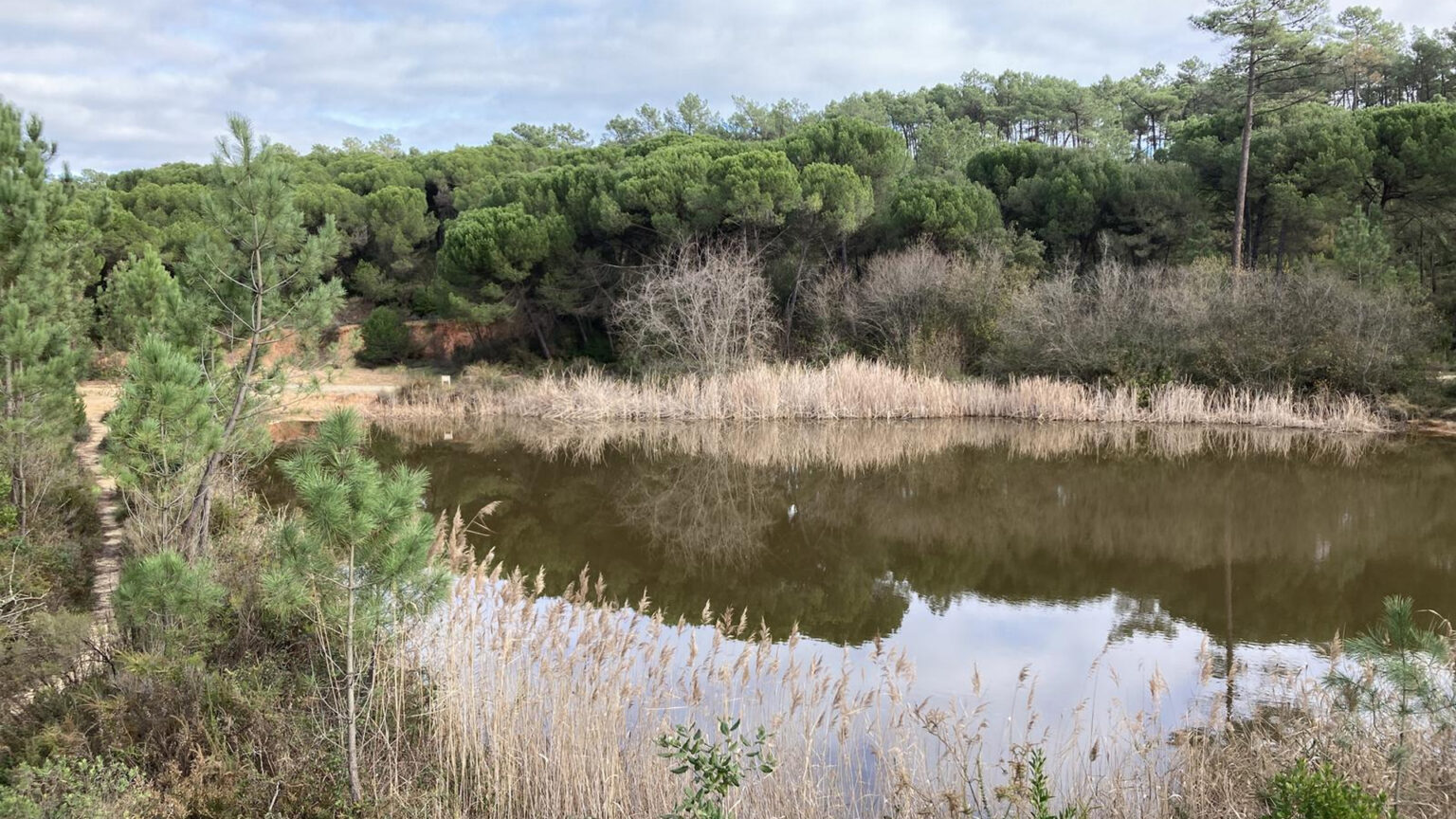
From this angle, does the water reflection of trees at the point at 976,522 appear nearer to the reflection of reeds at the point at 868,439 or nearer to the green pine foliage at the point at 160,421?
the reflection of reeds at the point at 868,439

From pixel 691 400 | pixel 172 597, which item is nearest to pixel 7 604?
pixel 172 597

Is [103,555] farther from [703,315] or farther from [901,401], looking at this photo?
[703,315]

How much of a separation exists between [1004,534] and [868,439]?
17.1ft

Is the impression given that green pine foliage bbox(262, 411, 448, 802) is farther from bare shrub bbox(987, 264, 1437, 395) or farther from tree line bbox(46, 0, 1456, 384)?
tree line bbox(46, 0, 1456, 384)

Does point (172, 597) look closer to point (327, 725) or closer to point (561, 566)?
point (327, 725)

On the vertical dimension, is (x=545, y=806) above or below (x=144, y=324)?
below

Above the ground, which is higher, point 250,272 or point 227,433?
point 250,272

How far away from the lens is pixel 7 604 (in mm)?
5133

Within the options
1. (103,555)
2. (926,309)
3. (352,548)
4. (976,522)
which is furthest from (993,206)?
(352,548)

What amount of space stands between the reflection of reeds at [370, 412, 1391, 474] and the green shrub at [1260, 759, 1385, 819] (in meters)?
9.71

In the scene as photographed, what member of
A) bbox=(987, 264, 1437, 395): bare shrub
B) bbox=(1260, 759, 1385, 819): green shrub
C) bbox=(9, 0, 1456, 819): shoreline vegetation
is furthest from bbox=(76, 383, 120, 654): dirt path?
bbox=(987, 264, 1437, 395): bare shrub

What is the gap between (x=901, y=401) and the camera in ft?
53.8

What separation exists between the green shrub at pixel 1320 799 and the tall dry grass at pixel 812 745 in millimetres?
592

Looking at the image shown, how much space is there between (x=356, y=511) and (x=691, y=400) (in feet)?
42.7
